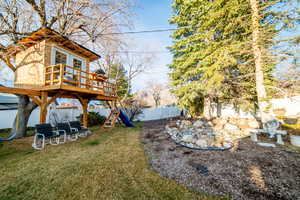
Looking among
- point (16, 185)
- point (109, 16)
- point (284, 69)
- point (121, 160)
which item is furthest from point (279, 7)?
point (16, 185)

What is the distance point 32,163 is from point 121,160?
235 centimetres

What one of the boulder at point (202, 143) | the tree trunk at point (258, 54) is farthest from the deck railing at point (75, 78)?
the tree trunk at point (258, 54)

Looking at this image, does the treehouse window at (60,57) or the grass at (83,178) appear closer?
the grass at (83,178)

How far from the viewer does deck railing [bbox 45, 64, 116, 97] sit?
521 centimetres

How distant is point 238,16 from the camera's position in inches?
209

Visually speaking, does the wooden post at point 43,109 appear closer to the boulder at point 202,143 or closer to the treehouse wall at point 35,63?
the treehouse wall at point 35,63

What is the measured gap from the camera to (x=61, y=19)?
197 inches

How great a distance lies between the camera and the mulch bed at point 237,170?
6.76 ft

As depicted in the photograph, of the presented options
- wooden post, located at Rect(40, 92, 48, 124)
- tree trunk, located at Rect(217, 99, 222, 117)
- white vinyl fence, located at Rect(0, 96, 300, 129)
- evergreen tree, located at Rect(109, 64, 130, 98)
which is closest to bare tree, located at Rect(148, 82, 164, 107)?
evergreen tree, located at Rect(109, 64, 130, 98)

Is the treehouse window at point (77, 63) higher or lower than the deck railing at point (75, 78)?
higher

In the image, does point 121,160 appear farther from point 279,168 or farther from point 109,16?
point 109,16

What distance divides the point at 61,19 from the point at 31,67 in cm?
353

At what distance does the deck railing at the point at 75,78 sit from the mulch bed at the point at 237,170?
15.3 ft

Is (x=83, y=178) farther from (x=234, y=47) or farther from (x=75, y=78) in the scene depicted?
(x=234, y=47)
